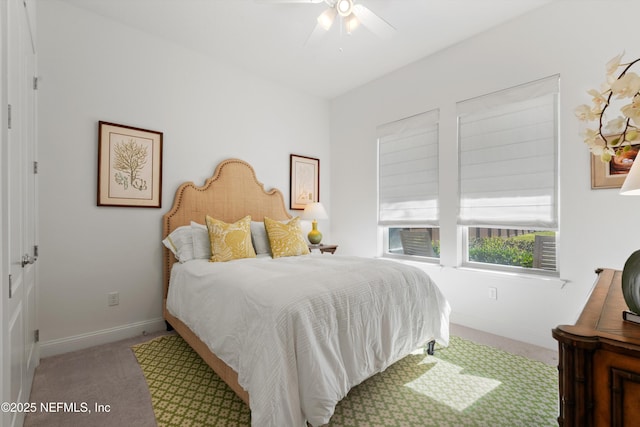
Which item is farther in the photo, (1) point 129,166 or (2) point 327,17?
(1) point 129,166

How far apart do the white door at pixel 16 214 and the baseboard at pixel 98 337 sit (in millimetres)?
453

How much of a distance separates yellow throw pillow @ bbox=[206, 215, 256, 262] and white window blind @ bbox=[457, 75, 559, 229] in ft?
7.40

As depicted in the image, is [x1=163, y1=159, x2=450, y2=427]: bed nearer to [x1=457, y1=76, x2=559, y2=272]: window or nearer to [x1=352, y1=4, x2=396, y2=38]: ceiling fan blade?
[x1=457, y1=76, x2=559, y2=272]: window

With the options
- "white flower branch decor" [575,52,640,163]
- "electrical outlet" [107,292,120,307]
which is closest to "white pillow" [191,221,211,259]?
"electrical outlet" [107,292,120,307]

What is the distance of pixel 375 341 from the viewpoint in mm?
1845

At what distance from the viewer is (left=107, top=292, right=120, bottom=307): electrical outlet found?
269 cm

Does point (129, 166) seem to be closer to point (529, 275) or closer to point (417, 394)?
point (417, 394)

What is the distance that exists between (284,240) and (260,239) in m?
0.30

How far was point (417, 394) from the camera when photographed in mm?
1864

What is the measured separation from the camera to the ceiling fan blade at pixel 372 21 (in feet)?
7.27

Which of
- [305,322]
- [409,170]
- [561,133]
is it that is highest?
[561,133]

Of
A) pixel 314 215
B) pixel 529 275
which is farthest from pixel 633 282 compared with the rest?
pixel 314 215

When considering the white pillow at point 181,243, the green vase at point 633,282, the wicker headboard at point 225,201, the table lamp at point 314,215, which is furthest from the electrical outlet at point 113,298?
the green vase at point 633,282

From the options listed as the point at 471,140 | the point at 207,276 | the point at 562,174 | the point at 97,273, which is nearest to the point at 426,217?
the point at 471,140
